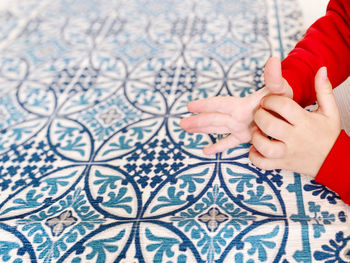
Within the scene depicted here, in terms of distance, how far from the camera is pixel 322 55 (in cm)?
57

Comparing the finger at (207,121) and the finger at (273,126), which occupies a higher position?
the finger at (207,121)

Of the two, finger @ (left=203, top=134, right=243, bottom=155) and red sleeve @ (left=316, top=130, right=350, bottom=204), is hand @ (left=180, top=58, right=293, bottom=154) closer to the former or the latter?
finger @ (left=203, top=134, right=243, bottom=155)

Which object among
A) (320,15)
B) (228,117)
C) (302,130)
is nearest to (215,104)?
(228,117)

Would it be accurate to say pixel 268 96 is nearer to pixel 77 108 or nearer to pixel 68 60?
pixel 77 108

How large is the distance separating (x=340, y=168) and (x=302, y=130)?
0.26 feet

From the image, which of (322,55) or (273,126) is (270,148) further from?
(322,55)

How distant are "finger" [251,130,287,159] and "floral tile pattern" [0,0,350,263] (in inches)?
2.5

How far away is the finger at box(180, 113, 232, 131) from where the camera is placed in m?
0.54

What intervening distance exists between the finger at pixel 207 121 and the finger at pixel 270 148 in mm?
72

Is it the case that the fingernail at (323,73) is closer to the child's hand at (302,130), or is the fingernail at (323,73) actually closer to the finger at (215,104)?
the child's hand at (302,130)

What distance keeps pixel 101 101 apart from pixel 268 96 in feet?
1.30

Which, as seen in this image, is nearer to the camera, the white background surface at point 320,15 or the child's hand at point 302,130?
the child's hand at point 302,130

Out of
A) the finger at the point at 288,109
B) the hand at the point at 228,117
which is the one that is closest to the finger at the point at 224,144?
the hand at the point at 228,117

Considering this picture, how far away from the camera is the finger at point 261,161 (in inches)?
19.5
